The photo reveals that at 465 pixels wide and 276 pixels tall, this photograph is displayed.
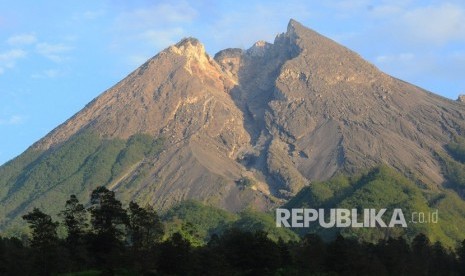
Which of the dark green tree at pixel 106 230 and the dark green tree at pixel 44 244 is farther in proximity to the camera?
the dark green tree at pixel 106 230

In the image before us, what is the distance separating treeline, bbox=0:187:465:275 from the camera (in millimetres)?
108438

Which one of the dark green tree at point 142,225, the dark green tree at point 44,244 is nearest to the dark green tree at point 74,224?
the dark green tree at point 44,244

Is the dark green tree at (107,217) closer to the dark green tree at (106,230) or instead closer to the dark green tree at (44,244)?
the dark green tree at (106,230)

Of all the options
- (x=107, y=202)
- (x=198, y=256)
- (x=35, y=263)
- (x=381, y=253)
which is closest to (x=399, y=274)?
(x=381, y=253)

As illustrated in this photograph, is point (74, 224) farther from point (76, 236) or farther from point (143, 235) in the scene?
point (143, 235)

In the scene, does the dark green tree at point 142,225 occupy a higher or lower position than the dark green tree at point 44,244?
higher

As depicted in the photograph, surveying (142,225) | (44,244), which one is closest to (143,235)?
(142,225)

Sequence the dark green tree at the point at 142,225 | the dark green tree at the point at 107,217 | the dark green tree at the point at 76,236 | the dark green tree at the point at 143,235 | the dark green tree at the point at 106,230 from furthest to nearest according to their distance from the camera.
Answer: the dark green tree at the point at 142,225 → the dark green tree at the point at 107,217 → the dark green tree at the point at 106,230 → the dark green tree at the point at 76,236 → the dark green tree at the point at 143,235

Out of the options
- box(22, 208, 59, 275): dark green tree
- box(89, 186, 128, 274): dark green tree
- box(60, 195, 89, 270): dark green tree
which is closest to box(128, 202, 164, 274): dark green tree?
box(89, 186, 128, 274): dark green tree

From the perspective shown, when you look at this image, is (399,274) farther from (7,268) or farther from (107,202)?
(7,268)

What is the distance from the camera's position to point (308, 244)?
144125 millimetres

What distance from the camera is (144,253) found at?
4476 inches

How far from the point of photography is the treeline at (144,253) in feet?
356

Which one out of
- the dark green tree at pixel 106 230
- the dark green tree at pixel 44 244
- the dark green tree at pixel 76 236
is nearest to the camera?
the dark green tree at pixel 44 244
